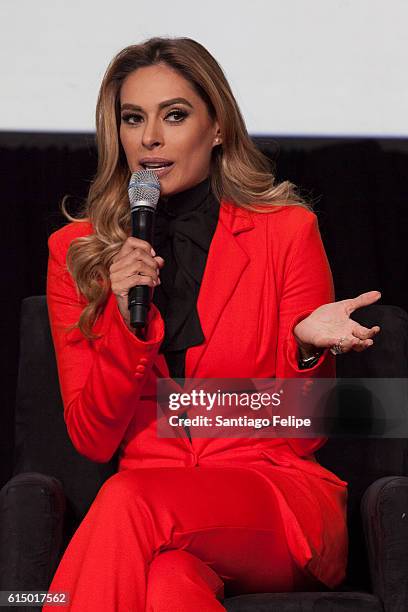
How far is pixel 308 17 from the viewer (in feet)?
8.34

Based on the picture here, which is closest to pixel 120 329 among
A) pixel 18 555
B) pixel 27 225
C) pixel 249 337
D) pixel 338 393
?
pixel 249 337

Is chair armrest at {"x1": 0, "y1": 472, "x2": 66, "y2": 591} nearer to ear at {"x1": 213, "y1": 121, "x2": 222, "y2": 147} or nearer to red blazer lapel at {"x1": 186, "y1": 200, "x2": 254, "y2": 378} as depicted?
red blazer lapel at {"x1": 186, "y1": 200, "x2": 254, "y2": 378}

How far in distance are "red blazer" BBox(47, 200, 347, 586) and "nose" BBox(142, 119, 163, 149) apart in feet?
0.63

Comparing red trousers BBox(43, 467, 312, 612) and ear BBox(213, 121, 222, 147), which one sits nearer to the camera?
red trousers BBox(43, 467, 312, 612)

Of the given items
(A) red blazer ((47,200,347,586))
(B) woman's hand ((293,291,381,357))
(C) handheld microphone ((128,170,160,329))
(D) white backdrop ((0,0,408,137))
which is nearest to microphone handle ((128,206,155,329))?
(C) handheld microphone ((128,170,160,329))

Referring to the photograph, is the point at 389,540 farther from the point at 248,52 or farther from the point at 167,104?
the point at 248,52

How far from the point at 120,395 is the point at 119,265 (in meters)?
0.29

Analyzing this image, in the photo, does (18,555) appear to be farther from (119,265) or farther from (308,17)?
(308,17)

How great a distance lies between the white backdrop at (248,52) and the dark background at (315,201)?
131 mm

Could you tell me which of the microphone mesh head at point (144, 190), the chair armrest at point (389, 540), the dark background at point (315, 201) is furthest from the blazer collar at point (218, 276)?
the dark background at point (315, 201)

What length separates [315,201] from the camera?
273 cm

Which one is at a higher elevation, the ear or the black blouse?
the ear

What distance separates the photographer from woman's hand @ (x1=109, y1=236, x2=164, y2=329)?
1.69 metres

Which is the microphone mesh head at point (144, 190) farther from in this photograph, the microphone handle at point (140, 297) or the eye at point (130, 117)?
the eye at point (130, 117)
